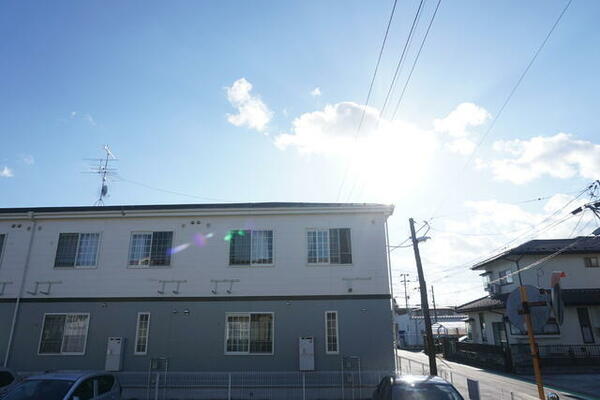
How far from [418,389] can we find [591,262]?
76.6 ft

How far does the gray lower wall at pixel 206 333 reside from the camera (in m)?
13.3

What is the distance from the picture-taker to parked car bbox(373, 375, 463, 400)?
7.55m

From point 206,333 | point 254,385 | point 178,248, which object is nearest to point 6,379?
point 206,333

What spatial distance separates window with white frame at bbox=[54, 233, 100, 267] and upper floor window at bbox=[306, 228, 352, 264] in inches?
336

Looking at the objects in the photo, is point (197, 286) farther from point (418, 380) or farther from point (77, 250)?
point (418, 380)

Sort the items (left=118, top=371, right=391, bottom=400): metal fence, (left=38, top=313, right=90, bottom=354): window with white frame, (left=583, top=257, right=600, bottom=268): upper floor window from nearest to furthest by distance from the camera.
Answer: (left=118, top=371, right=391, bottom=400): metal fence < (left=38, top=313, right=90, bottom=354): window with white frame < (left=583, top=257, right=600, bottom=268): upper floor window

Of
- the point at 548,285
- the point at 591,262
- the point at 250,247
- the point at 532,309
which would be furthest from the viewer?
the point at 591,262

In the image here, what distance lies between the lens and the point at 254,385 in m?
12.9

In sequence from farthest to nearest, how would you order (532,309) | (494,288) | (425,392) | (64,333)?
1. (494,288)
2. (64,333)
3. (425,392)
4. (532,309)

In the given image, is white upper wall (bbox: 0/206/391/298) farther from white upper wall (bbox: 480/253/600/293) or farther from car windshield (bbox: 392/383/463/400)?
white upper wall (bbox: 480/253/600/293)

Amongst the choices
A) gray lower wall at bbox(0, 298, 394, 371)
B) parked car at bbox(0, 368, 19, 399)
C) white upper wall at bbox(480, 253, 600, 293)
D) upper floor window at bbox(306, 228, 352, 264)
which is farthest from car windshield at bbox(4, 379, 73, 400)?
white upper wall at bbox(480, 253, 600, 293)

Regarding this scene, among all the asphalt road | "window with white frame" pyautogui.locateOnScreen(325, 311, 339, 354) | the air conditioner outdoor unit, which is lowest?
the asphalt road

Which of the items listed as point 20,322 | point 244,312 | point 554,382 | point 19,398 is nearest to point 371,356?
point 244,312

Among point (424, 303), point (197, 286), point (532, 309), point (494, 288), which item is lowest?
point (532, 309)
